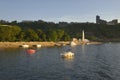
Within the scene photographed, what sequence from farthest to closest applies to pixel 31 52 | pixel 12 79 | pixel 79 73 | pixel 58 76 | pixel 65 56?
pixel 31 52, pixel 65 56, pixel 79 73, pixel 58 76, pixel 12 79

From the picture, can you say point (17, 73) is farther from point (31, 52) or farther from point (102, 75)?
point (31, 52)

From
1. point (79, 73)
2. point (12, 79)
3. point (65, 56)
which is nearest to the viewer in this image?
point (12, 79)

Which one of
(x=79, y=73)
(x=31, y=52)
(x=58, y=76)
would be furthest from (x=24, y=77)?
(x=31, y=52)

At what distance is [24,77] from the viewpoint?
6956 centimetres

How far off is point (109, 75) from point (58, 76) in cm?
1375

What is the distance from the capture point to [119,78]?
6850 centimetres

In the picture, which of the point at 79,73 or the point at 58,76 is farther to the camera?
the point at 79,73

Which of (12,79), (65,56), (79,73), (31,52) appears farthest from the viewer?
(31,52)

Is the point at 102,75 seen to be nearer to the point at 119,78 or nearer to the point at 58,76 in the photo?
the point at 119,78

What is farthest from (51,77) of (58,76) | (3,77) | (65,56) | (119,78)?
(65,56)

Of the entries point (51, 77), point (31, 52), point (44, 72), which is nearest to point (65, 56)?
point (31, 52)

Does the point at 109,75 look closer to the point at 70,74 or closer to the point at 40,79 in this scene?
the point at 70,74

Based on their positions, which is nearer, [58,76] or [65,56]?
[58,76]

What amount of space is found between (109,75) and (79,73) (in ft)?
28.1
